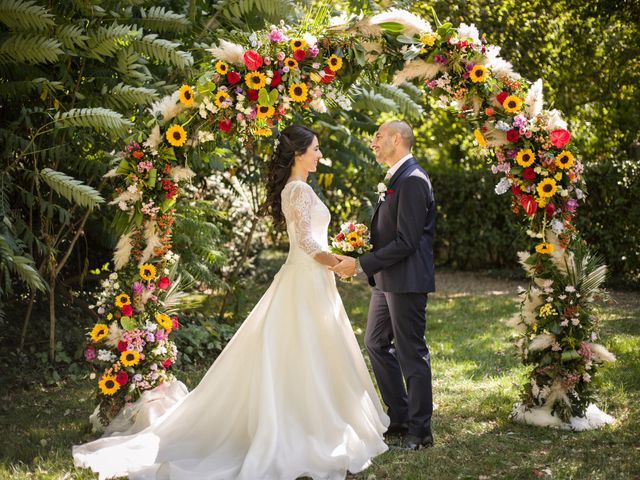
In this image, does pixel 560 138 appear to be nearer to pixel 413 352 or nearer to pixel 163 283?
pixel 413 352

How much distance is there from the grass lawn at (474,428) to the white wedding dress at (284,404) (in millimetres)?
274

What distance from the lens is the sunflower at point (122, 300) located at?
5441 mm

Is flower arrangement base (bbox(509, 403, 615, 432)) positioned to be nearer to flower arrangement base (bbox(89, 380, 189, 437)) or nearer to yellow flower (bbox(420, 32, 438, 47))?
flower arrangement base (bbox(89, 380, 189, 437))

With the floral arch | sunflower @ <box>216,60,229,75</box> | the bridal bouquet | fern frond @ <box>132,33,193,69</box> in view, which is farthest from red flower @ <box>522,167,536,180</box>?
fern frond @ <box>132,33,193,69</box>

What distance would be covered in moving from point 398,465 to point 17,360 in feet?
14.4

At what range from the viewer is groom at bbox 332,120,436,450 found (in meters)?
4.92

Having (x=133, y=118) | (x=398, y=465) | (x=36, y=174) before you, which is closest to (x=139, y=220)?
(x=36, y=174)

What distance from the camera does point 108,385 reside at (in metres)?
5.38

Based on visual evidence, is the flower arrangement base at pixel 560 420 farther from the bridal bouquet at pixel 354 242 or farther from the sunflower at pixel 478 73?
the sunflower at pixel 478 73

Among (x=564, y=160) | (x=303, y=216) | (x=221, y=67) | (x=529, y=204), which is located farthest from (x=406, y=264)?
(x=221, y=67)

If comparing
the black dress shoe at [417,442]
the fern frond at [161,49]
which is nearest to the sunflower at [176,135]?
the fern frond at [161,49]

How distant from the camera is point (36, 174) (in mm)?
5141

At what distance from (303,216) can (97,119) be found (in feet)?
5.30

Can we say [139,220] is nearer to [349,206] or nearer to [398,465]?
[398,465]
